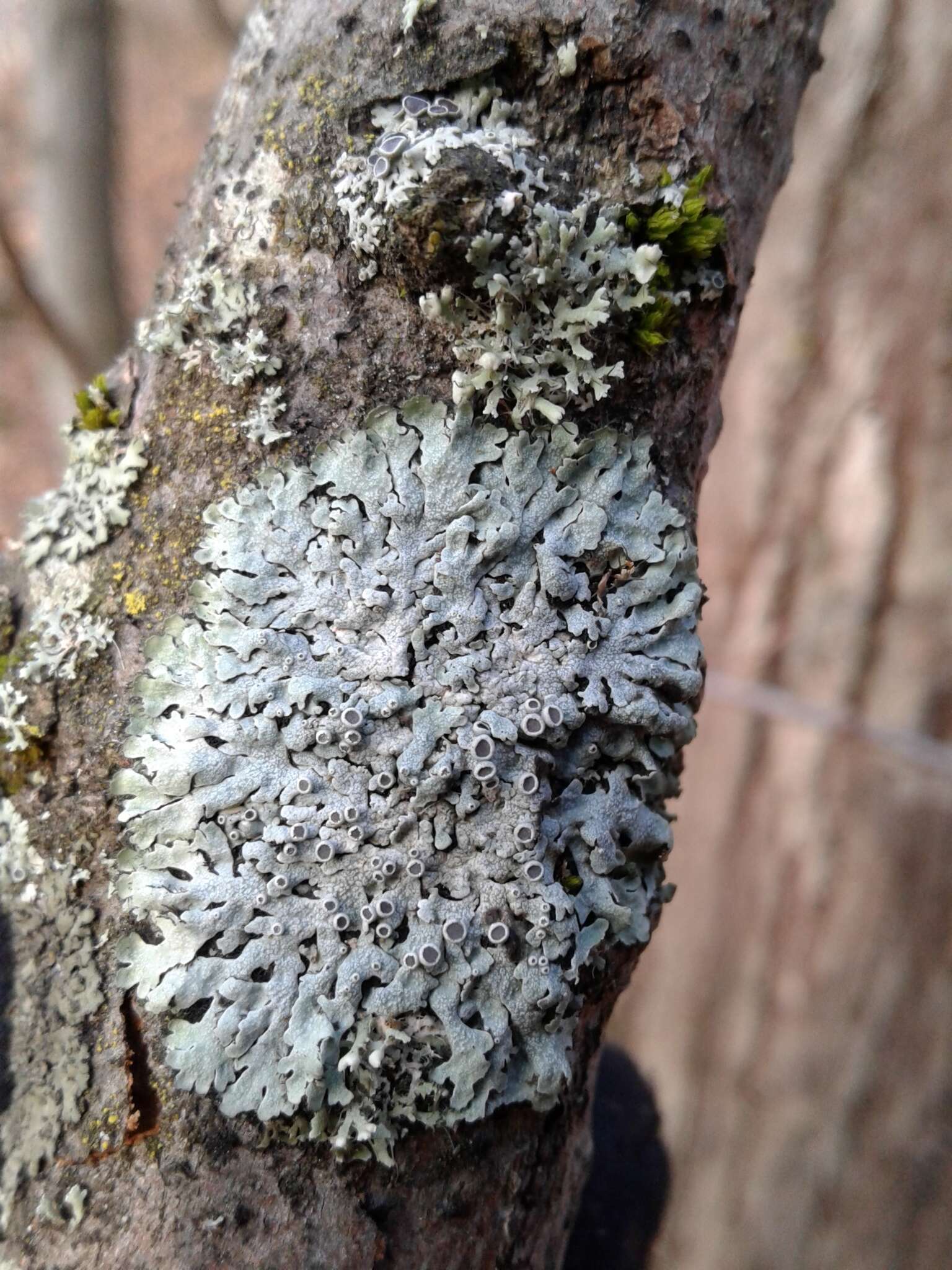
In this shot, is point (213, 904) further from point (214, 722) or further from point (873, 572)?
point (873, 572)

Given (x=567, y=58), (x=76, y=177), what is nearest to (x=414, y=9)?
(x=567, y=58)

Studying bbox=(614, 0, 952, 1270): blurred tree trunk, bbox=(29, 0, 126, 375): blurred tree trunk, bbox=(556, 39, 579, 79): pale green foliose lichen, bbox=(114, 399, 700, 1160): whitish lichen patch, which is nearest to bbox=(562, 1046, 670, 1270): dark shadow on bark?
bbox=(114, 399, 700, 1160): whitish lichen patch

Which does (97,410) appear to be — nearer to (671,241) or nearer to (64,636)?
(64,636)

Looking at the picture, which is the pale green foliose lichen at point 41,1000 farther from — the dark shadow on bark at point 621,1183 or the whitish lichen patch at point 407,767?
the dark shadow on bark at point 621,1183

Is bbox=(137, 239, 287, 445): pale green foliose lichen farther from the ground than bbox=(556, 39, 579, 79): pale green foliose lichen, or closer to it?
closer to it

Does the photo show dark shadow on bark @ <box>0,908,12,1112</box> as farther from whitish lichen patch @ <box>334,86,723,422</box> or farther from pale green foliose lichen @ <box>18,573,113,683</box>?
whitish lichen patch @ <box>334,86,723,422</box>

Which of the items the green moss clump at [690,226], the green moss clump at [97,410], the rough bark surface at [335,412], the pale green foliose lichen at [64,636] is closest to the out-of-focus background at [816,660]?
the rough bark surface at [335,412]
